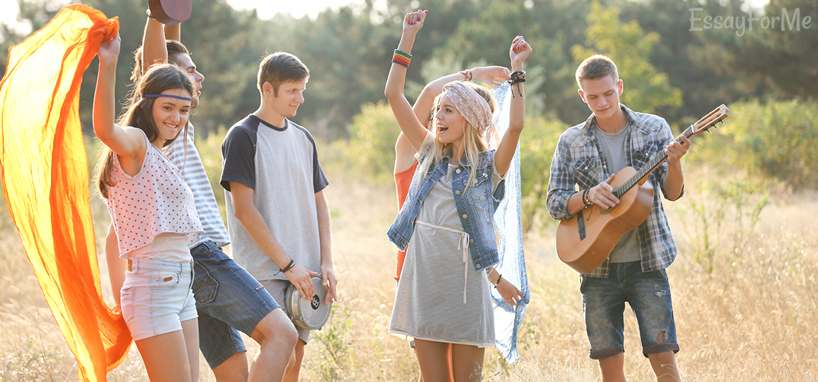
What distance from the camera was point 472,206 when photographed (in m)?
3.02

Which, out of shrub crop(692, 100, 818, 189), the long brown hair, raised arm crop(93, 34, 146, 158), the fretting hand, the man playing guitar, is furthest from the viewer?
shrub crop(692, 100, 818, 189)

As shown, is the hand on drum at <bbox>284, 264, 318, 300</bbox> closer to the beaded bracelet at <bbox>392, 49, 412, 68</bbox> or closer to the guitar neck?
the beaded bracelet at <bbox>392, 49, 412, 68</bbox>

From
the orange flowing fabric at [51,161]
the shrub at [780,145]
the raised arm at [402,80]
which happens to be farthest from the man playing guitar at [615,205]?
the shrub at [780,145]

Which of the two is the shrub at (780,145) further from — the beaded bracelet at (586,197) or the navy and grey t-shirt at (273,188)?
the navy and grey t-shirt at (273,188)

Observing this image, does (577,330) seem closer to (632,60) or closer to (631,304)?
(631,304)

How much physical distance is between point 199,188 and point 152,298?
0.68 meters

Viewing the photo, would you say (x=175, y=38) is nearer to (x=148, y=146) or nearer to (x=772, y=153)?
(x=148, y=146)

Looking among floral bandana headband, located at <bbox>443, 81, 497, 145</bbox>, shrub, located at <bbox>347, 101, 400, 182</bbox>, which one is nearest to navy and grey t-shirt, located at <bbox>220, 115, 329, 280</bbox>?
floral bandana headband, located at <bbox>443, 81, 497, 145</bbox>

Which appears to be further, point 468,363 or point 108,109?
point 468,363

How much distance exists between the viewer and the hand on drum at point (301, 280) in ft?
10.1

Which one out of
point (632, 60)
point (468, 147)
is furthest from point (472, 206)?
point (632, 60)

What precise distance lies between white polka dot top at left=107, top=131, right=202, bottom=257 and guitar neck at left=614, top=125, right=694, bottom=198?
207 cm

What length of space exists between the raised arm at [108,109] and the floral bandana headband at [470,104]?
1.48 metres

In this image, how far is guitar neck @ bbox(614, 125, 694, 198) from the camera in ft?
9.93
